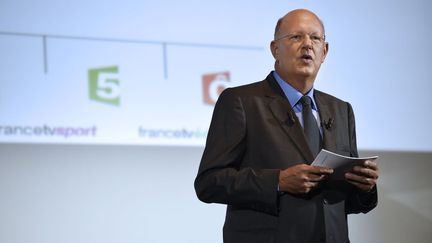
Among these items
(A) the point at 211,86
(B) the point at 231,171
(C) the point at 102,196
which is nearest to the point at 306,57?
(B) the point at 231,171

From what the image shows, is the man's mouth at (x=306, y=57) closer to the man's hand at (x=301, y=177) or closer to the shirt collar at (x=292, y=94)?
the shirt collar at (x=292, y=94)

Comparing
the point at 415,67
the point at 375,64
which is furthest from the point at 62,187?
the point at 415,67

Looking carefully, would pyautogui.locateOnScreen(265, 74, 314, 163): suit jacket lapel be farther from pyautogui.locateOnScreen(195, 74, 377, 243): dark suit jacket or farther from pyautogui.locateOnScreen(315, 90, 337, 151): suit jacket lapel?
pyautogui.locateOnScreen(315, 90, 337, 151): suit jacket lapel

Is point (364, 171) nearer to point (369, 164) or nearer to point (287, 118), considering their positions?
point (369, 164)

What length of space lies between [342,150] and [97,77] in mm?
1535

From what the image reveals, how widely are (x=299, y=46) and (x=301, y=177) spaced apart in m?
0.53

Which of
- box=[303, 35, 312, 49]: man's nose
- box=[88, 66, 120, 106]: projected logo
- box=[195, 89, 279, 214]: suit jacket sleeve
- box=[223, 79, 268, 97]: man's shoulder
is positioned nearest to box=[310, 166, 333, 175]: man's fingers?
box=[195, 89, 279, 214]: suit jacket sleeve

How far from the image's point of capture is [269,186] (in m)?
1.80

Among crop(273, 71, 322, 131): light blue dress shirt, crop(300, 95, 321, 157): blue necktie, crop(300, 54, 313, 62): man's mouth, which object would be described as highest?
crop(300, 54, 313, 62): man's mouth

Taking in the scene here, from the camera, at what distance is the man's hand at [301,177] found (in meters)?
1.72

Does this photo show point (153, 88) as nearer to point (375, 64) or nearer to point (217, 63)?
point (217, 63)

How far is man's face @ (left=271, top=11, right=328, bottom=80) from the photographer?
2.06m

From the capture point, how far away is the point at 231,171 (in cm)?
188

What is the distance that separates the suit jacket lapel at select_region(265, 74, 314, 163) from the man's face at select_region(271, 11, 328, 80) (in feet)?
0.28
